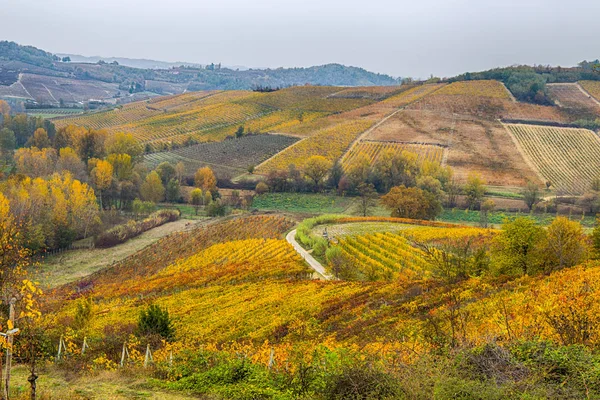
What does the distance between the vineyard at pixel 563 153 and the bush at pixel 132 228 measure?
69.4 meters

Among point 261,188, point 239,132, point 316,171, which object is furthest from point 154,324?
point 239,132

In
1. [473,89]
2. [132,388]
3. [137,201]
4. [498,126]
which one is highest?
[473,89]

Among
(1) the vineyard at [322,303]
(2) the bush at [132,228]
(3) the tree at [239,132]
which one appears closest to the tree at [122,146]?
(2) the bush at [132,228]

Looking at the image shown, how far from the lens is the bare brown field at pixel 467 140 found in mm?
97625

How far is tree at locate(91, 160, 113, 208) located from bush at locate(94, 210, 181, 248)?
10.4 metres

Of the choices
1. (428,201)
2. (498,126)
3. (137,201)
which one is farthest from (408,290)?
(498,126)

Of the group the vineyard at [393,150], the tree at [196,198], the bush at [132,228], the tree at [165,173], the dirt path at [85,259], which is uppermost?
the vineyard at [393,150]

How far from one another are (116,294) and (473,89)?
5221 inches

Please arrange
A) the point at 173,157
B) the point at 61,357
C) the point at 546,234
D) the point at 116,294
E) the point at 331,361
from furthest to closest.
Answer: the point at 173,157
the point at 116,294
the point at 546,234
the point at 61,357
the point at 331,361

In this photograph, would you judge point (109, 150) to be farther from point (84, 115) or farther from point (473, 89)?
point (473, 89)

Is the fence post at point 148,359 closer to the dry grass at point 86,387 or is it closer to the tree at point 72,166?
the dry grass at point 86,387

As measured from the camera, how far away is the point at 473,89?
145 metres

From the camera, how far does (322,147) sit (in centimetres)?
11525

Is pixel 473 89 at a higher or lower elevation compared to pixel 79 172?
higher
